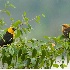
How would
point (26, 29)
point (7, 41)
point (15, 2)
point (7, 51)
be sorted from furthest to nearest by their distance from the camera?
1. point (15, 2)
2. point (7, 41)
3. point (26, 29)
4. point (7, 51)

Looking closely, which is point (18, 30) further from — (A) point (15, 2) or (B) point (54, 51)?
(A) point (15, 2)

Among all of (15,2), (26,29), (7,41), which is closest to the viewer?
A: (26,29)

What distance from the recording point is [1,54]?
42.9 inches

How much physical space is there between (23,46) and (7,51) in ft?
0.22

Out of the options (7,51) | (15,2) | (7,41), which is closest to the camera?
(7,51)

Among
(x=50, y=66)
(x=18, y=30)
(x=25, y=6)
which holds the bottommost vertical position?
(x=50, y=66)

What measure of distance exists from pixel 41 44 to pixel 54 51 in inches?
2.6

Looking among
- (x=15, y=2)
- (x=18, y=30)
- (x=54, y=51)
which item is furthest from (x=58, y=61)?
(x=15, y=2)

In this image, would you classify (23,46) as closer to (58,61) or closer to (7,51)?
(7,51)

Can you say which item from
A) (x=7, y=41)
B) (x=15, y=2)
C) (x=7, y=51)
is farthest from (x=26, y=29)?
(x=15, y=2)

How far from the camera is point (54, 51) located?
1.08m

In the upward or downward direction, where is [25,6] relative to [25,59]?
upward

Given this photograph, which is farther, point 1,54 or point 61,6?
point 61,6

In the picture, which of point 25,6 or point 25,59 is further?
point 25,6
